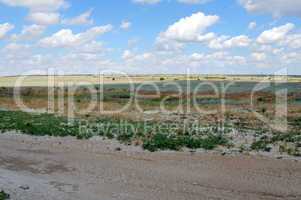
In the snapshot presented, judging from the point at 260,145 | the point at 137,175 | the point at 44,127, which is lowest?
the point at 137,175

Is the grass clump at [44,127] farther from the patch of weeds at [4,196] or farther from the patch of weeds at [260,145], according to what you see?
the patch of weeds at [4,196]

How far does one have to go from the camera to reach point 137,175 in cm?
1359

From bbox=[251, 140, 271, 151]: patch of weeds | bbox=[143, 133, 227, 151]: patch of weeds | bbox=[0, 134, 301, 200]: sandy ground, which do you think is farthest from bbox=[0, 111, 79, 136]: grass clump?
bbox=[251, 140, 271, 151]: patch of weeds

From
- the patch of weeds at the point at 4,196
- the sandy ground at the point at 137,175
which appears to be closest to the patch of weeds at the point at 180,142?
the sandy ground at the point at 137,175

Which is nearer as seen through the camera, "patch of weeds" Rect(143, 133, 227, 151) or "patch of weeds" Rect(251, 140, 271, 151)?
"patch of weeds" Rect(251, 140, 271, 151)

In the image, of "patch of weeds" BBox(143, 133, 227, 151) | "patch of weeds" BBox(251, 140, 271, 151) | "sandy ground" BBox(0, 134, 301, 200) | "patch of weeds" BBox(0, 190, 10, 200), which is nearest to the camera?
"patch of weeds" BBox(0, 190, 10, 200)

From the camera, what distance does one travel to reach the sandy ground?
11477 millimetres

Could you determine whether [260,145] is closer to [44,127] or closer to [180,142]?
[180,142]

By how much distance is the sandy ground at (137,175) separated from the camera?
11.5 meters

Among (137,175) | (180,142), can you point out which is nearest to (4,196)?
(137,175)

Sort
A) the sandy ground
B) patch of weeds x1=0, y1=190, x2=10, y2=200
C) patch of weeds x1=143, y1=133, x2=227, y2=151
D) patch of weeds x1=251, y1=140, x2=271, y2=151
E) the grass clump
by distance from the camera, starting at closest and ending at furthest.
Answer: patch of weeds x1=0, y1=190, x2=10, y2=200 < the sandy ground < patch of weeds x1=251, y1=140, x2=271, y2=151 < patch of weeds x1=143, y1=133, x2=227, y2=151 < the grass clump

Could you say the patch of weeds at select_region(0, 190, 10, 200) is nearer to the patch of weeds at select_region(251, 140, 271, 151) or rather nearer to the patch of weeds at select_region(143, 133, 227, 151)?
the patch of weeds at select_region(143, 133, 227, 151)

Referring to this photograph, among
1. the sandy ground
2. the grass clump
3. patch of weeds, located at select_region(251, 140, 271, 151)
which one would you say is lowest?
the sandy ground

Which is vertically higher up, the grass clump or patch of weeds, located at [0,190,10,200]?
the grass clump
